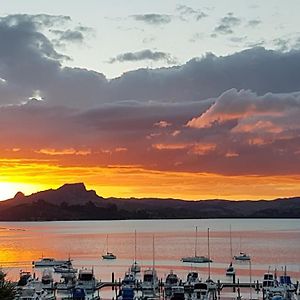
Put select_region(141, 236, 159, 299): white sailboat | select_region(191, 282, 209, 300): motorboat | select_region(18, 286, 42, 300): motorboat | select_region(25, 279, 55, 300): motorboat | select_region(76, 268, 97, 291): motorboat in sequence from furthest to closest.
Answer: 1. select_region(76, 268, 97, 291): motorboat
2. select_region(141, 236, 159, 299): white sailboat
3. select_region(25, 279, 55, 300): motorboat
4. select_region(191, 282, 209, 300): motorboat
5. select_region(18, 286, 42, 300): motorboat

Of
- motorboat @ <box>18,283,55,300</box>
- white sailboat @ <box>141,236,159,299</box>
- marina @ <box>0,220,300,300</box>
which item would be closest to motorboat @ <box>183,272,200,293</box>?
marina @ <box>0,220,300,300</box>

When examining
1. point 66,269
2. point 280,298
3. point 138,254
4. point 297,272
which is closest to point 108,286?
point 66,269

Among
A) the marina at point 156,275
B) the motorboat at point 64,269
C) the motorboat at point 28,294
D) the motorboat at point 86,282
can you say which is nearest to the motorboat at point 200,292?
the marina at point 156,275

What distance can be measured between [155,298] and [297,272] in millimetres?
47749

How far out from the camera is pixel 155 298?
63000mm

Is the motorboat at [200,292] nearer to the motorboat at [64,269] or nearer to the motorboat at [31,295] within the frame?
the motorboat at [31,295]

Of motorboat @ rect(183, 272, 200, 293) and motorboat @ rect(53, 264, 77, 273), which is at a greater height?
motorboat @ rect(53, 264, 77, 273)

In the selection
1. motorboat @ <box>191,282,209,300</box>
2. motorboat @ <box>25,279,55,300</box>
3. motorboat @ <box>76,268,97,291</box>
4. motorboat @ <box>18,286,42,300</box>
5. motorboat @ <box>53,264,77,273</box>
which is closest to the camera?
motorboat @ <box>18,286,42,300</box>

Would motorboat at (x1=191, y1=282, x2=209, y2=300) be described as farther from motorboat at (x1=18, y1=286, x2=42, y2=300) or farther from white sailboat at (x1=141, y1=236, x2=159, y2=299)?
motorboat at (x1=18, y1=286, x2=42, y2=300)

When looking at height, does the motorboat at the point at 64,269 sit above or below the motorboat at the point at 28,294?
above

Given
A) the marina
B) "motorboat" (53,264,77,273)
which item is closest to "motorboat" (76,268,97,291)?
the marina

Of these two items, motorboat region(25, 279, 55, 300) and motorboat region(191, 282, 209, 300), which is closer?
motorboat region(191, 282, 209, 300)

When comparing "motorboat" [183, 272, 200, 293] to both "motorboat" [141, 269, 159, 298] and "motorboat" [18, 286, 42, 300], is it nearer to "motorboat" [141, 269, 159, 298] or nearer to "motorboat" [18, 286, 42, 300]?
"motorboat" [141, 269, 159, 298]

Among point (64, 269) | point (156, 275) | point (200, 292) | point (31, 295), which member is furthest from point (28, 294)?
point (64, 269)
